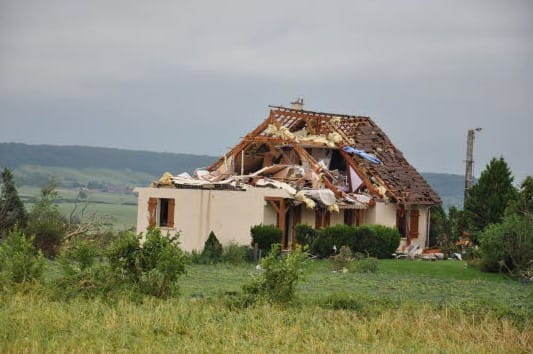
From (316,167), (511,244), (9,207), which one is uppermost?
(316,167)

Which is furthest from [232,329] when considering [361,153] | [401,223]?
[401,223]

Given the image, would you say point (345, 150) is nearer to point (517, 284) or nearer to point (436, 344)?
point (517, 284)

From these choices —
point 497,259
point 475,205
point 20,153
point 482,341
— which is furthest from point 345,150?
point 20,153

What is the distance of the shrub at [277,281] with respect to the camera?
856 inches

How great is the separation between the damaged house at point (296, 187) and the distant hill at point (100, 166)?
300ft

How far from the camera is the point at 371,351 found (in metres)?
16.8

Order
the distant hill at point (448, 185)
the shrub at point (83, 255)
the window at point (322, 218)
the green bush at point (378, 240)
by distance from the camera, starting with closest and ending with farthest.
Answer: the shrub at point (83, 255), the green bush at point (378, 240), the window at point (322, 218), the distant hill at point (448, 185)

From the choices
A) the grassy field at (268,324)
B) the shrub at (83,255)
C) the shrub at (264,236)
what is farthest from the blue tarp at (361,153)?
the shrub at (83,255)

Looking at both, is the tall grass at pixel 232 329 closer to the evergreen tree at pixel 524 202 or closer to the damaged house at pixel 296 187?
the evergreen tree at pixel 524 202

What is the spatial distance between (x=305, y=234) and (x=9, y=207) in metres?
10.9

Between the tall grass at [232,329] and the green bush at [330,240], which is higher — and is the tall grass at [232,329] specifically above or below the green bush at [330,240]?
below

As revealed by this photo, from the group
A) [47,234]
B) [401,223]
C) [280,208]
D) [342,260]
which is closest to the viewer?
[342,260]

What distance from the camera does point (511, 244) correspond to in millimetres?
33250

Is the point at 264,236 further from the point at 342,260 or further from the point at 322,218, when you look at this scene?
the point at 342,260
